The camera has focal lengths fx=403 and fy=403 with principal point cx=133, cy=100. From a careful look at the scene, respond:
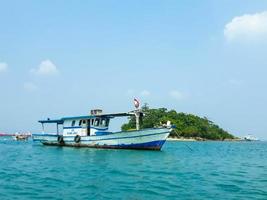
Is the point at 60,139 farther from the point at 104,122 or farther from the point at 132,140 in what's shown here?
the point at 132,140

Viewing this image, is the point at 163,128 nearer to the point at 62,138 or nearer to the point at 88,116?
the point at 88,116

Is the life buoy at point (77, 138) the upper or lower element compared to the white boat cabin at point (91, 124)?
lower

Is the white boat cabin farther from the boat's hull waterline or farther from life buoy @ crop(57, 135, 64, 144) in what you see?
life buoy @ crop(57, 135, 64, 144)

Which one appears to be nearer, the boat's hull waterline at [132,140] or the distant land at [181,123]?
the boat's hull waterline at [132,140]

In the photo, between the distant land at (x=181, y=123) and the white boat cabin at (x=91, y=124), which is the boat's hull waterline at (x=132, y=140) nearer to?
the white boat cabin at (x=91, y=124)

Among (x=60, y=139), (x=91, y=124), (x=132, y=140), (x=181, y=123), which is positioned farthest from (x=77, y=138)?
(x=181, y=123)

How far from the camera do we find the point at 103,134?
44906 mm

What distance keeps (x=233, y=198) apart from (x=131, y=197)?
406 cm

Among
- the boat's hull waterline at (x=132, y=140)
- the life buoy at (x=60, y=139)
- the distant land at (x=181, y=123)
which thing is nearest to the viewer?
the boat's hull waterline at (x=132, y=140)

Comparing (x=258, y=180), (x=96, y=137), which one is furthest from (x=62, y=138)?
(x=258, y=180)

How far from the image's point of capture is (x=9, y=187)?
17.7m

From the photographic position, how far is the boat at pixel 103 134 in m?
42.4

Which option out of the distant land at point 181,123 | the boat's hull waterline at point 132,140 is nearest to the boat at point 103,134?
the boat's hull waterline at point 132,140

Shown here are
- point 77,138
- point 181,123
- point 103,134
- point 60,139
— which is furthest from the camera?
point 181,123
